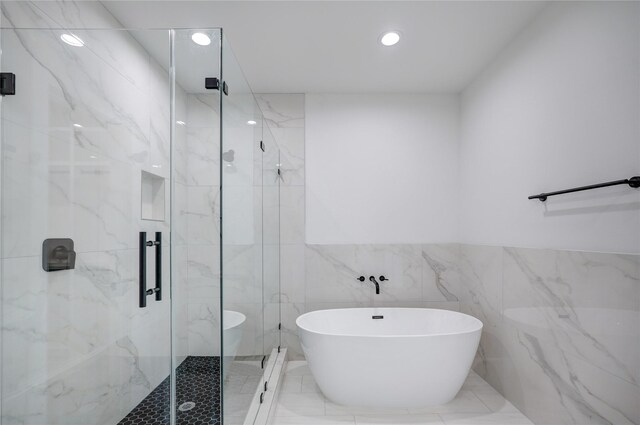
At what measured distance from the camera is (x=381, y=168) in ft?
11.4

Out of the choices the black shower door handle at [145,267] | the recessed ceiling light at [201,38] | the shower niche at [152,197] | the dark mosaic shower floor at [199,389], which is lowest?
the dark mosaic shower floor at [199,389]

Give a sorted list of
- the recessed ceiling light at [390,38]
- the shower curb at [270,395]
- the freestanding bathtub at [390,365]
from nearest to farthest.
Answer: the shower curb at [270,395], the freestanding bathtub at [390,365], the recessed ceiling light at [390,38]

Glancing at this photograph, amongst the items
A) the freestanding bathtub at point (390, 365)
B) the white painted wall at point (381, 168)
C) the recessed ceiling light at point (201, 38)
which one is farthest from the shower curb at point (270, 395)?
the recessed ceiling light at point (201, 38)

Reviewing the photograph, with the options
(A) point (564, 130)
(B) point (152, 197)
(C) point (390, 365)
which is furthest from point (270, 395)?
(A) point (564, 130)

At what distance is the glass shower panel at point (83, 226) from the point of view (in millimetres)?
1499

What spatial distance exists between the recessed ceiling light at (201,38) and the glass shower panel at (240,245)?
0.07 metres

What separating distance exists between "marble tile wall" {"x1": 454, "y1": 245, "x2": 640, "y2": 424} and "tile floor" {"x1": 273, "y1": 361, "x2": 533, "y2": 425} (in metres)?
0.12

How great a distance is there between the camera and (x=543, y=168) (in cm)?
222

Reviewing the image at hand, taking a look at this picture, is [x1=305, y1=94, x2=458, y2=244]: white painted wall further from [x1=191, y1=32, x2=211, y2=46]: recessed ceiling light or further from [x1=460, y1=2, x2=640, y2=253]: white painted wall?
[x1=191, y1=32, x2=211, y2=46]: recessed ceiling light

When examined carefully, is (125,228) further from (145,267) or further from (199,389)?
(199,389)

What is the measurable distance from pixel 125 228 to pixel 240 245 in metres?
0.62

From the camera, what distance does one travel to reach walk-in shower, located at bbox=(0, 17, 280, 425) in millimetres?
1364

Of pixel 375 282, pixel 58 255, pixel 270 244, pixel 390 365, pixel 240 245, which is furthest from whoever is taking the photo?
pixel 375 282

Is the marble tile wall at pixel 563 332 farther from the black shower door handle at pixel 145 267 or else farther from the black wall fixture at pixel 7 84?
the black wall fixture at pixel 7 84
